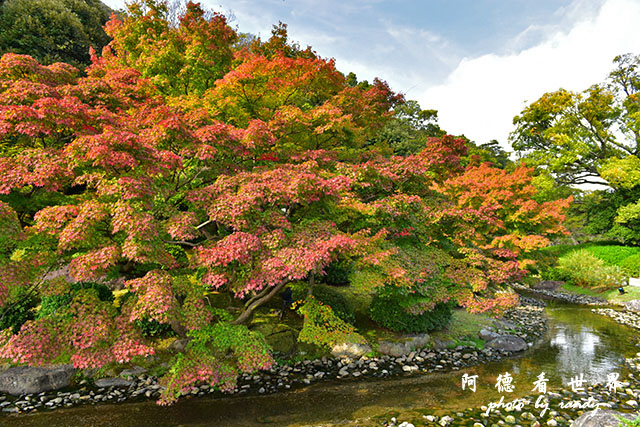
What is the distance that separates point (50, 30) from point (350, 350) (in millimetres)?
23650

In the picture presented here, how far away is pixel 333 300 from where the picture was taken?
9977mm

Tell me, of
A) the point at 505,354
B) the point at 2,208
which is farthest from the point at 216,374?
the point at 505,354

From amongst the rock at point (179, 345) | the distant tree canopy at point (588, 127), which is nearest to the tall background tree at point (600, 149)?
the distant tree canopy at point (588, 127)

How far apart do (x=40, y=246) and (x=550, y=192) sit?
94.6 ft

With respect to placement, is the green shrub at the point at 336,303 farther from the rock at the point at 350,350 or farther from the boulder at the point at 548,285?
the boulder at the point at 548,285

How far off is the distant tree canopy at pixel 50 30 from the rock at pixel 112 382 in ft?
60.4

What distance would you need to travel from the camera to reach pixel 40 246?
6.09 m

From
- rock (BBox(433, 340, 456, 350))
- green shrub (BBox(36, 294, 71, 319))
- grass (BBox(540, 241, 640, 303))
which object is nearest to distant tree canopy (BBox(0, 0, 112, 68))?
green shrub (BBox(36, 294, 71, 319))

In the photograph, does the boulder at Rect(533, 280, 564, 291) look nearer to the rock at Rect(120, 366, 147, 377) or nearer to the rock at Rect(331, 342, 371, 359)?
the rock at Rect(331, 342, 371, 359)

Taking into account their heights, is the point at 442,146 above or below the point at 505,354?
above

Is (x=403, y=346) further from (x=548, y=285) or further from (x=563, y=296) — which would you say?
(x=548, y=285)

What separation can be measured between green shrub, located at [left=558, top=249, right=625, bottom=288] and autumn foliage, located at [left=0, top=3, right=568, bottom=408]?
1452 cm

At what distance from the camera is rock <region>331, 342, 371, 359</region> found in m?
8.92

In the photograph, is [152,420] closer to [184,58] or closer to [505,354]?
[505,354]
